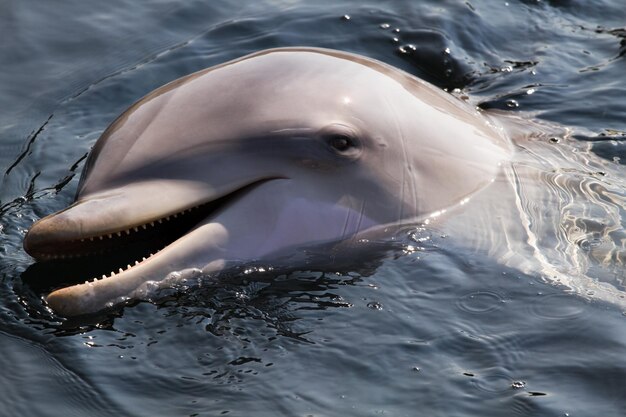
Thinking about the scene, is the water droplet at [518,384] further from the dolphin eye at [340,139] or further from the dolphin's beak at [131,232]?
the dolphin's beak at [131,232]

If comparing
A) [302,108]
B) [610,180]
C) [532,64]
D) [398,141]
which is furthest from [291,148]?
[532,64]

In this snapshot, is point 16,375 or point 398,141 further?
point 398,141

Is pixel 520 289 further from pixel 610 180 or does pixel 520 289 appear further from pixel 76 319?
pixel 76 319

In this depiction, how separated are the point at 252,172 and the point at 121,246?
92 cm

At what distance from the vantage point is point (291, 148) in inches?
274

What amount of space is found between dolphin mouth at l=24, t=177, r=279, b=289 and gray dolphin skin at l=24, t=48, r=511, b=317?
0.04 ft

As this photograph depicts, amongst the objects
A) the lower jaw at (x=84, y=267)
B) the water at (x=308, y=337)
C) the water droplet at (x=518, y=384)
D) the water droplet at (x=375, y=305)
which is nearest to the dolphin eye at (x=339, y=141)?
the water at (x=308, y=337)

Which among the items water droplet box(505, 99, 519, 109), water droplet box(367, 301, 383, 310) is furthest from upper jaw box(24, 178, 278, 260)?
water droplet box(505, 99, 519, 109)

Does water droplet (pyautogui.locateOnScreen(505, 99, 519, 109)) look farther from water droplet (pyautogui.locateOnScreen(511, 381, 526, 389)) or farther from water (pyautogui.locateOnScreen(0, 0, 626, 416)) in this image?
water droplet (pyautogui.locateOnScreen(511, 381, 526, 389))

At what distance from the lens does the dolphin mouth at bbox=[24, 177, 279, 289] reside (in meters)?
6.64

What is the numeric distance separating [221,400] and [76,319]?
1.12 metres

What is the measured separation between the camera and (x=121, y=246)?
6.82 m

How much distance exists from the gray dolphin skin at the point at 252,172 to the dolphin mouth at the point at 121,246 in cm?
1

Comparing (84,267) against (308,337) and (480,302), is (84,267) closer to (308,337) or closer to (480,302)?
(308,337)
